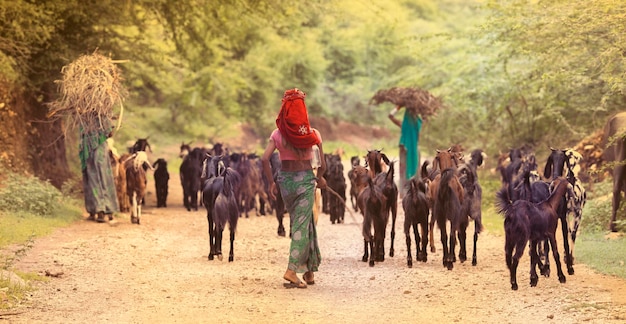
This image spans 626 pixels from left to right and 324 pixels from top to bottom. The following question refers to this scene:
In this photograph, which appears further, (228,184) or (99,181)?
(99,181)

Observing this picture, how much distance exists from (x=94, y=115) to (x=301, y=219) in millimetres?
7287

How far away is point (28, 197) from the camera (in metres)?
17.9

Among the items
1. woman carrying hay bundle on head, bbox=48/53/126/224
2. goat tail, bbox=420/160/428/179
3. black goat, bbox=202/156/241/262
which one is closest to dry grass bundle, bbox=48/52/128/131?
woman carrying hay bundle on head, bbox=48/53/126/224

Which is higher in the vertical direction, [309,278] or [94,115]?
[94,115]

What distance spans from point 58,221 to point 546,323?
1026cm

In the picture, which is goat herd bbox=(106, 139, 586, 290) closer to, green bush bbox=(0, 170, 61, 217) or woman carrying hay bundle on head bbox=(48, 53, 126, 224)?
woman carrying hay bundle on head bbox=(48, 53, 126, 224)

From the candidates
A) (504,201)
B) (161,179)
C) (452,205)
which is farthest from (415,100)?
(504,201)

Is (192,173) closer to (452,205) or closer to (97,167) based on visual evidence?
(97,167)

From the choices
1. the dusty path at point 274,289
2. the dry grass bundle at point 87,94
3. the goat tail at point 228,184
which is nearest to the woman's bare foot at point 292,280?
the dusty path at point 274,289

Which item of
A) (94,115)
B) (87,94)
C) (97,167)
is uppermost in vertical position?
(87,94)

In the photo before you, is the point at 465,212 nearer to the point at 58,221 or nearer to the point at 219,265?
the point at 219,265

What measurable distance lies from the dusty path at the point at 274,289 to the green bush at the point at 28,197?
1.89 m

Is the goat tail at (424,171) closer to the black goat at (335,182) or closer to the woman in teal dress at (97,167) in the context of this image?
the black goat at (335,182)

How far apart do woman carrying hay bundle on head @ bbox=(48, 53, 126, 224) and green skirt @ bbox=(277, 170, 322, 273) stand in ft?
22.6
